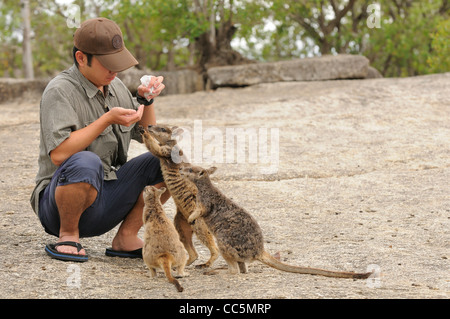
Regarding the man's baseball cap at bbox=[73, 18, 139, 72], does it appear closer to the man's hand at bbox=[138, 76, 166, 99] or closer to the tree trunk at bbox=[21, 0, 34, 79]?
the man's hand at bbox=[138, 76, 166, 99]

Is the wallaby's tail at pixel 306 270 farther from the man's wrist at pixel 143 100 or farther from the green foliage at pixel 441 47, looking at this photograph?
the green foliage at pixel 441 47

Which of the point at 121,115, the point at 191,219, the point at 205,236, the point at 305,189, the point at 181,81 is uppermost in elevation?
the point at 181,81

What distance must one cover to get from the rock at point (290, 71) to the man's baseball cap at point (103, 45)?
28.1 feet

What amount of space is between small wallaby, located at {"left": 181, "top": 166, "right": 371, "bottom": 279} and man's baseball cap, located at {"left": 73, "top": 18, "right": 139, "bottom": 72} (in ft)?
3.38

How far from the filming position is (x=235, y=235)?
4.01 metres

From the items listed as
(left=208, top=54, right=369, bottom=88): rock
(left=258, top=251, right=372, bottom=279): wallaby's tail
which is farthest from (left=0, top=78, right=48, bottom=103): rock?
(left=258, top=251, right=372, bottom=279): wallaby's tail

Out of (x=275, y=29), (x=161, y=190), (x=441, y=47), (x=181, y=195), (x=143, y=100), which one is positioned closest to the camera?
(x=161, y=190)

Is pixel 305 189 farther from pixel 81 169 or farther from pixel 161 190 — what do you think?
pixel 81 169

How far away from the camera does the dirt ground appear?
376 cm

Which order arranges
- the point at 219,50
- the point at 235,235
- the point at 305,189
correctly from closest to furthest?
1. the point at 235,235
2. the point at 305,189
3. the point at 219,50

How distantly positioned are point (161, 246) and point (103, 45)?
1333 mm

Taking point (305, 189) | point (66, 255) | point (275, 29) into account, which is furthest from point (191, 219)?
point (275, 29)

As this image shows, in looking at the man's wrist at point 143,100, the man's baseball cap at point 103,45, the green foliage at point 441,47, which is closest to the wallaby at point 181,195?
the man's wrist at point 143,100
